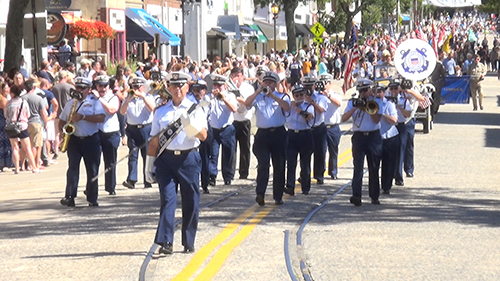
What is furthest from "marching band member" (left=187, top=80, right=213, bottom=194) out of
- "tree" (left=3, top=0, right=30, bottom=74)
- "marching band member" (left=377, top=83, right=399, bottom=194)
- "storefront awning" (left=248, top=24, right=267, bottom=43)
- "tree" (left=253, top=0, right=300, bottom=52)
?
"storefront awning" (left=248, top=24, right=267, bottom=43)

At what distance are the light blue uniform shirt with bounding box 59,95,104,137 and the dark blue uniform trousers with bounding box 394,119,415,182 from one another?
198 inches

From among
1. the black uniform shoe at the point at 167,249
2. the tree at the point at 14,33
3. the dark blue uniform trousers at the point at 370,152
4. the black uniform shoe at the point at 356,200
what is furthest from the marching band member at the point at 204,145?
the tree at the point at 14,33

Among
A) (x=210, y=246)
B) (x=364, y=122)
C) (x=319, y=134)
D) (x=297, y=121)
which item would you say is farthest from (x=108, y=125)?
(x=210, y=246)

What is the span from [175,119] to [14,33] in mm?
13247

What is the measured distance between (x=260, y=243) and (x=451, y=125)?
19.4 meters

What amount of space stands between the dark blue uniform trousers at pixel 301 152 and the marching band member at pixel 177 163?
15.5 ft

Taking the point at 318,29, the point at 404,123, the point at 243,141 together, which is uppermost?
the point at 318,29

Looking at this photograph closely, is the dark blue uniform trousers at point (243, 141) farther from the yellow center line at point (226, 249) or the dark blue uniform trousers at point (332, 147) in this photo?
the yellow center line at point (226, 249)

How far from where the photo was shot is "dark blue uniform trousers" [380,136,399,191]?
50.5ft

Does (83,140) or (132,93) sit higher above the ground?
(132,93)

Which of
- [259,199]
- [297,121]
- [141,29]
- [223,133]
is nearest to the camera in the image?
[259,199]

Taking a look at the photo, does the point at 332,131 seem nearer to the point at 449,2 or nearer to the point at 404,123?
the point at 404,123

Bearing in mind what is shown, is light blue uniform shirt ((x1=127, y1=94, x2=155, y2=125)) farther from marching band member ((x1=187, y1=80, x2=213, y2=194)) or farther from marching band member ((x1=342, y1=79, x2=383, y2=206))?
marching band member ((x1=342, y1=79, x2=383, y2=206))

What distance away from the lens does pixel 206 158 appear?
16141mm
